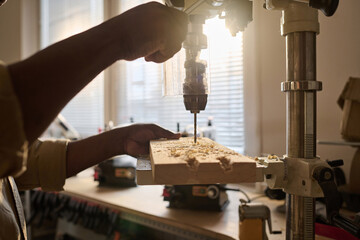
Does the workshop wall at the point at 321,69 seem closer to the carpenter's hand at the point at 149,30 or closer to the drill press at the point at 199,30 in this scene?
the drill press at the point at 199,30

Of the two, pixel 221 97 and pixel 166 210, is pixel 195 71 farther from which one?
pixel 221 97

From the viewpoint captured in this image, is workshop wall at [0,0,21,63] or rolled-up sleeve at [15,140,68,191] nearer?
rolled-up sleeve at [15,140,68,191]

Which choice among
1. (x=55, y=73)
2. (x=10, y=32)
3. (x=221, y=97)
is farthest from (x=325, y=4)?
(x=10, y=32)

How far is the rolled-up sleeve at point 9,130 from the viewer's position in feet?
1.22

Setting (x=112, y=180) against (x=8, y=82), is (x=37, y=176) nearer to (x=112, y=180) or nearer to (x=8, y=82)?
(x=8, y=82)

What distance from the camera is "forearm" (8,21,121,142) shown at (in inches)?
15.6

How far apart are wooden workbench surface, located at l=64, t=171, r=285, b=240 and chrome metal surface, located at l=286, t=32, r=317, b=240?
1.12ft

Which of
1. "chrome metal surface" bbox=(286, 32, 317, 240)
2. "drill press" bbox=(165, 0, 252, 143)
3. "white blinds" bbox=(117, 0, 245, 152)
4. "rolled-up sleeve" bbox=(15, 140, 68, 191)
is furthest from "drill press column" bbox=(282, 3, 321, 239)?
"white blinds" bbox=(117, 0, 245, 152)

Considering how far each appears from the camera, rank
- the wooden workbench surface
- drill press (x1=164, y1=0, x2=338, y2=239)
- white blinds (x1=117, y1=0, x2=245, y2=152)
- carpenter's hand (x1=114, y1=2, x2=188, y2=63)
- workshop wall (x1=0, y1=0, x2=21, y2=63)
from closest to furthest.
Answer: carpenter's hand (x1=114, y1=2, x2=188, y2=63) < drill press (x1=164, y1=0, x2=338, y2=239) < the wooden workbench surface < white blinds (x1=117, y1=0, x2=245, y2=152) < workshop wall (x1=0, y1=0, x2=21, y2=63)

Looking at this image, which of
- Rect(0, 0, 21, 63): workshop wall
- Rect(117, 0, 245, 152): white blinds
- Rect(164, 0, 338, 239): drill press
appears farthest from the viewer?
Rect(0, 0, 21, 63): workshop wall

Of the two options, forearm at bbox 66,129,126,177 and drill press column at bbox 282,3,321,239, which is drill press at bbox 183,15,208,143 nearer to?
drill press column at bbox 282,3,321,239

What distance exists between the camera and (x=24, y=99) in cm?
39

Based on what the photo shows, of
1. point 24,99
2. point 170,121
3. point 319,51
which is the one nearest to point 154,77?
point 170,121

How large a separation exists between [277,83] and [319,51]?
0.26m
